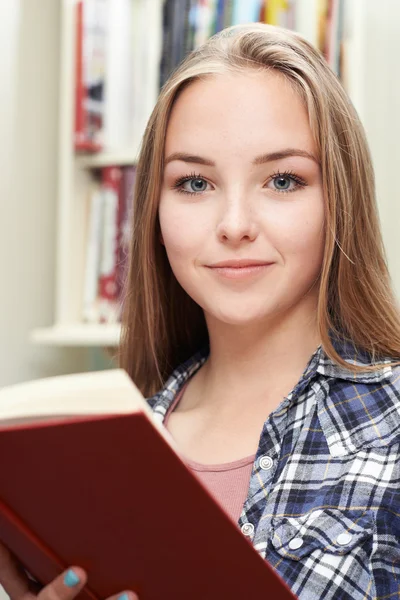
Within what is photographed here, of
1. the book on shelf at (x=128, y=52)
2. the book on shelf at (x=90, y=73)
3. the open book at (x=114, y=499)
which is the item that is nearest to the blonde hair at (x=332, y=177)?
the open book at (x=114, y=499)

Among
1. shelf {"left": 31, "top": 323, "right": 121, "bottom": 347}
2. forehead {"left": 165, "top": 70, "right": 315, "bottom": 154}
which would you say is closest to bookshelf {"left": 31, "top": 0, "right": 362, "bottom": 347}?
shelf {"left": 31, "top": 323, "right": 121, "bottom": 347}

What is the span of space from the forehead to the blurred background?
0.80 metres

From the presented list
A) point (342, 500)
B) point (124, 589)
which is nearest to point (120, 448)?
point (124, 589)

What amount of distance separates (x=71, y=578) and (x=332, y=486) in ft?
1.02

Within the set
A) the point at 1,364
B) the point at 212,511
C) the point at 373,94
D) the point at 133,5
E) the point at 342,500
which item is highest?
the point at 133,5

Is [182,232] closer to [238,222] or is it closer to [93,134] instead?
[238,222]

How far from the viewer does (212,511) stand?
24.5 inches

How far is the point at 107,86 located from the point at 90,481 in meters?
1.39

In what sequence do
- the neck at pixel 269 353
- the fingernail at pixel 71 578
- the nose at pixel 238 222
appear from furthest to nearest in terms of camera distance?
the neck at pixel 269 353, the nose at pixel 238 222, the fingernail at pixel 71 578

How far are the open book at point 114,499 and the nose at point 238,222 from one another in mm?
368

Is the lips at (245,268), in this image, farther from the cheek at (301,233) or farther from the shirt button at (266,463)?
the shirt button at (266,463)

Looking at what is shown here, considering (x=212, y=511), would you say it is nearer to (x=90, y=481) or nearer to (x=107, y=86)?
(x=90, y=481)

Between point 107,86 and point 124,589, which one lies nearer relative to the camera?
point 124,589

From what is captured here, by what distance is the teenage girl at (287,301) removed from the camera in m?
0.88
